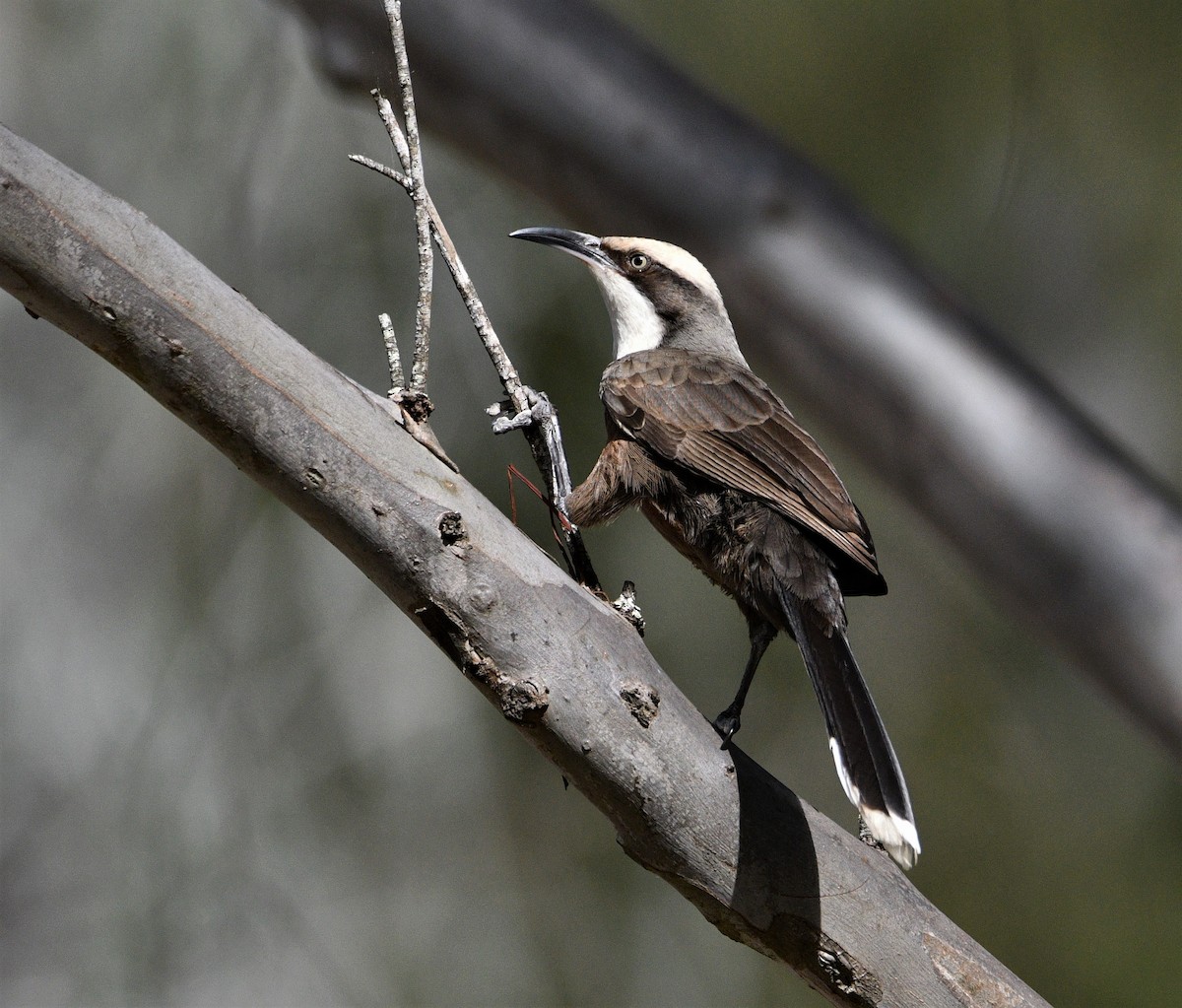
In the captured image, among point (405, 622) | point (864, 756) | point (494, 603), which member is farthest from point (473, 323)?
point (405, 622)

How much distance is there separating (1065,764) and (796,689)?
5.25 ft

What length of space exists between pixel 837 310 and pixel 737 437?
4.30 ft

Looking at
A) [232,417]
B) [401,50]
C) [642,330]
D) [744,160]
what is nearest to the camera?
[232,417]

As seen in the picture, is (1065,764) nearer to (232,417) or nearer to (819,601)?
(819,601)

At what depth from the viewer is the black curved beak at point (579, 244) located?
3.74 m

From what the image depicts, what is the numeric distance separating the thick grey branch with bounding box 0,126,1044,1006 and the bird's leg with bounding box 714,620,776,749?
94 mm

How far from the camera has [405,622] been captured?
7160 mm

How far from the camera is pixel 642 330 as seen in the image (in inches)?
151

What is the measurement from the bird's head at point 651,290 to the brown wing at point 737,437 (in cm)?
41

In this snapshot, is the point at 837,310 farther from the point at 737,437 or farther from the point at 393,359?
the point at 393,359

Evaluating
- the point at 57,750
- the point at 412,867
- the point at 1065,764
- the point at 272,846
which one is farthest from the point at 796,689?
the point at 57,750

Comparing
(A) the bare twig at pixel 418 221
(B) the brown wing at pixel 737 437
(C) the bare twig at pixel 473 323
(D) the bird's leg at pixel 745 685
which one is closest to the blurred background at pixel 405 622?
(B) the brown wing at pixel 737 437

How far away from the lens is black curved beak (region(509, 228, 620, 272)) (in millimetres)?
3745

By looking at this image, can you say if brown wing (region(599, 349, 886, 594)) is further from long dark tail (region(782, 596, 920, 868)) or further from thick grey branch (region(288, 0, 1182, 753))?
thick grey branch (region(288, 0, 1182, 753))
